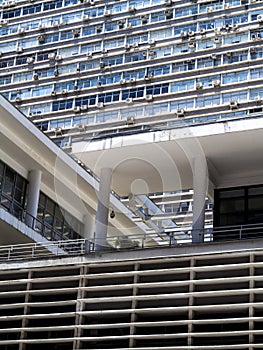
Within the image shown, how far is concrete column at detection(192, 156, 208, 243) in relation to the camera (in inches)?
866

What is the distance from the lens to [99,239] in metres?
22.7

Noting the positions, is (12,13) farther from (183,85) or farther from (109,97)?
(183,85)

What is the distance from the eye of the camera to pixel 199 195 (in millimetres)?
22312

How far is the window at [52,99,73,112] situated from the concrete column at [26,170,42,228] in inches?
1225

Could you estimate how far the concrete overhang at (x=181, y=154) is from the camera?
22109 mm

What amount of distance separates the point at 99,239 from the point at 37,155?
25.5 feet

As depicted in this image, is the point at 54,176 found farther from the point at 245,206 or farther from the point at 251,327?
the point at 251,327

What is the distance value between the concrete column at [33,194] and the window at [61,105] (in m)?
31.1

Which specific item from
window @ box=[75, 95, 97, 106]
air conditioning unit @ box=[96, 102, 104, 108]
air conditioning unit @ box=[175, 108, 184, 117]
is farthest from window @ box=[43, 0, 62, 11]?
air conditioning unit @ box=[175, 108, 184, 117]

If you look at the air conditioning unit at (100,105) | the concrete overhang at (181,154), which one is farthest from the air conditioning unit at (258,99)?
the concrete overhang at (181,154)

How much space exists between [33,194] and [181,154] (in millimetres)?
8429

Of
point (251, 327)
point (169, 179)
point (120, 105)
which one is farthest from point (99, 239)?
point (120, 105)

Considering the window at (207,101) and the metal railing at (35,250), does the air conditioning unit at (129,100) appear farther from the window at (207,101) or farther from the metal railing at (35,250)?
the metal railing at (35,250)

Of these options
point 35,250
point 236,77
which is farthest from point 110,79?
point 35,250
